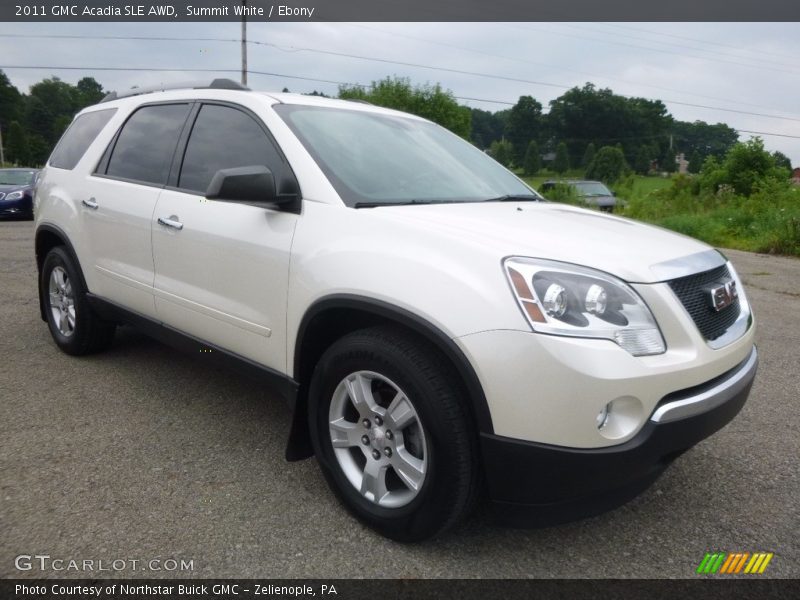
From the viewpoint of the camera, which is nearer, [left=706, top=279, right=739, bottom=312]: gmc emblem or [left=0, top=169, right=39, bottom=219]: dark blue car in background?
[left=706, top=279, right=739, bottom=312]: gmc emblem

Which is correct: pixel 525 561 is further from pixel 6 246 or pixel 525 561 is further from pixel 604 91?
pixel 604 91

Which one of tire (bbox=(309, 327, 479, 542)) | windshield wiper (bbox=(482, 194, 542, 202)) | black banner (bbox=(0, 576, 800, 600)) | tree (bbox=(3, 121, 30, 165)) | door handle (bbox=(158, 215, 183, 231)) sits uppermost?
windshield wiper (bbox=(482, 194, 542, 202))

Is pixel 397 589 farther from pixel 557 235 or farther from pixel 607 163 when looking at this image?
pixel 607 163

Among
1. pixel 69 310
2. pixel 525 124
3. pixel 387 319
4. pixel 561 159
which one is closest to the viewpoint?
pixel 387 319

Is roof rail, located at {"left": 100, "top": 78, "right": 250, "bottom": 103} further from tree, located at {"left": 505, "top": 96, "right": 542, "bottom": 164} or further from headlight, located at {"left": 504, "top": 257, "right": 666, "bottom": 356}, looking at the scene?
tree, located at {"left": 505, "top": 96, "right": 542, "bottom": 164}

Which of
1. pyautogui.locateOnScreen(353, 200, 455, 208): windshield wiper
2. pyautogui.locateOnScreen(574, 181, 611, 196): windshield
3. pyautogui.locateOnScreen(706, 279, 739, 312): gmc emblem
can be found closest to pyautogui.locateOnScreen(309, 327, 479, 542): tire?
pyautogui.locateOnScreen(353, 200, 455, 208): windshield wiper

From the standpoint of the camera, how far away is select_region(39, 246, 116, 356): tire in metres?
4.27

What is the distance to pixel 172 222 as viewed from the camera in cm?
324

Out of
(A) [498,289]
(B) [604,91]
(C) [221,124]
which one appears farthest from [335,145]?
(B) [604,91]

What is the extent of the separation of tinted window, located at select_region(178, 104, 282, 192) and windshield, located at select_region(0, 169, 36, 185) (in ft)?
51.5

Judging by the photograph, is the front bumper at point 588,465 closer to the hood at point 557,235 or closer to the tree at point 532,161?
the hood at point 557,235

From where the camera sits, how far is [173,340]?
11.3ft

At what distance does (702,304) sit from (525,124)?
91272 millimetres

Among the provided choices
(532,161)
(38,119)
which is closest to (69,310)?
(532,161)
